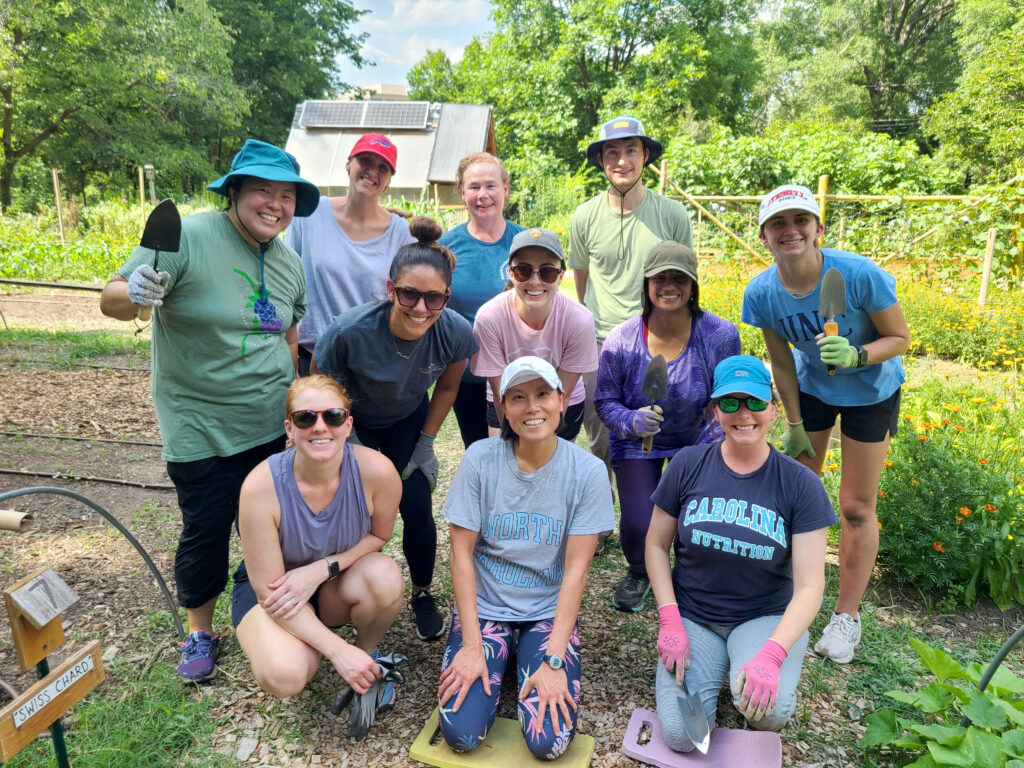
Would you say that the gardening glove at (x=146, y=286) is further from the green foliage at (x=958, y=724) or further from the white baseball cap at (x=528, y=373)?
the green foliage at (x=958, y=724)

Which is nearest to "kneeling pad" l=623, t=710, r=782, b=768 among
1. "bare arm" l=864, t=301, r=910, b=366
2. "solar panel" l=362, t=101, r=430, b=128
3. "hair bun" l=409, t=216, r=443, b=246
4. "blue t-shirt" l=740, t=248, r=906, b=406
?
"blue t-shirt" l=740, t=248, r=906, b=406

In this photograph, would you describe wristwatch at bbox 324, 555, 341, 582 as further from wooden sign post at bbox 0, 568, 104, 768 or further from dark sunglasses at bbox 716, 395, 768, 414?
dark sunglasses at bbox 716, 395, 768, 414

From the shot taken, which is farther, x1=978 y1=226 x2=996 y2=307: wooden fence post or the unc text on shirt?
x1=978 y1=226 x2=996 y2=307: wooden fence post

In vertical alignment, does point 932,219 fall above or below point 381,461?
above

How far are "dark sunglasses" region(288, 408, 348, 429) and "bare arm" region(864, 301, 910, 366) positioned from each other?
204 cm

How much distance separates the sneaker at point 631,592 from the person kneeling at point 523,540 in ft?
2.59

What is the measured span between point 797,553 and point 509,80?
2853 centimetres

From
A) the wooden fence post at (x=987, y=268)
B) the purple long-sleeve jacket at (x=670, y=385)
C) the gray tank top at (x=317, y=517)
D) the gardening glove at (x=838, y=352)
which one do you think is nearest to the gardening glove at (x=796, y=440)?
the purple long-sleeve jacket at (x=670, y=385)

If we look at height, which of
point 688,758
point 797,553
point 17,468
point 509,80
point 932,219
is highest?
point 509,80

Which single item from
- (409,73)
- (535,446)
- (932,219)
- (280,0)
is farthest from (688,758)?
(409,73)

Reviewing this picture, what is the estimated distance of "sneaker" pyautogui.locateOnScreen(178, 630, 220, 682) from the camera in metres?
2.60

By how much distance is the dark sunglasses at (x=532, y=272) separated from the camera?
2762 mm

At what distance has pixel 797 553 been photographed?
2.36 metres

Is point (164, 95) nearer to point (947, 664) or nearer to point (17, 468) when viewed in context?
point (17, 468)
